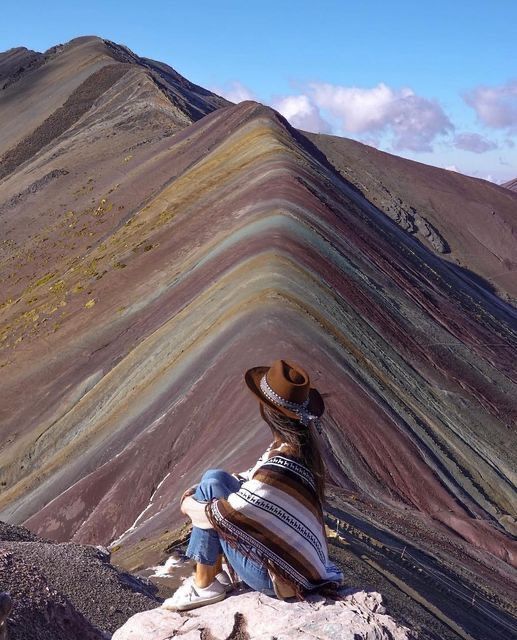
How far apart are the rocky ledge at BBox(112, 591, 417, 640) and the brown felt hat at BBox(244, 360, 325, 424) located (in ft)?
3.43

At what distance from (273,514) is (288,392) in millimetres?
696

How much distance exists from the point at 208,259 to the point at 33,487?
9.87 metres

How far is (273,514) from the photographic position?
5.38m

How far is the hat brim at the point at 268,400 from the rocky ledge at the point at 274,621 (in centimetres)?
106

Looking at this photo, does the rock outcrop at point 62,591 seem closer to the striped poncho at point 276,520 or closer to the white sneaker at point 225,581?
the white sneaker at point 225,581

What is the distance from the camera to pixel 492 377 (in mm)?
27359

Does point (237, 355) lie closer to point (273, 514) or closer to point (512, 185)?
point (273, 514)

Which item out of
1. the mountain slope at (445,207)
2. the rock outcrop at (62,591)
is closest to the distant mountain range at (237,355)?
the rock outcrop at (62,591)

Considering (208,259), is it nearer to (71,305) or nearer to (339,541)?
(71,305)

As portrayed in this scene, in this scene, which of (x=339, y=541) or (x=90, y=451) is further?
(x=90, y=451)

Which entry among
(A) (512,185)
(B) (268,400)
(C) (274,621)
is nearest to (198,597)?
(C) (274,621)

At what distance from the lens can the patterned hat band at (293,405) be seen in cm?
548

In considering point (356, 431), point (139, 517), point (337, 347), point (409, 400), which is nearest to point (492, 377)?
point (409, 400)

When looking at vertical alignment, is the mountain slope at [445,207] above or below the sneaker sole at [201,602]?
above
